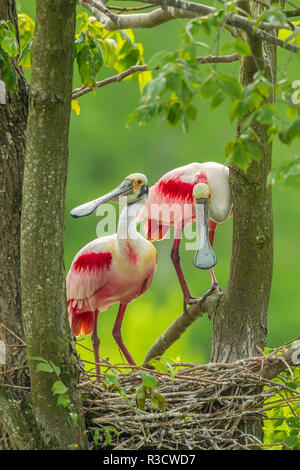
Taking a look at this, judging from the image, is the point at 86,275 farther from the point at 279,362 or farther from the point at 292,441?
the point at 292,441

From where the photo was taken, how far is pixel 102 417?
11.2ft

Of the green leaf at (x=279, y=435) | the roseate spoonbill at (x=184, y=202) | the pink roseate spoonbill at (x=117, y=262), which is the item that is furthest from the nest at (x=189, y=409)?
the pink roseate spoonbill at (x=117, y=262)

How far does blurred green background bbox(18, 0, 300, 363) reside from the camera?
14.2 meters

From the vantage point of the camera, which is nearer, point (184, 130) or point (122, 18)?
point (184, 130)

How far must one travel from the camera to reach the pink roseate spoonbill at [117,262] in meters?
4.71

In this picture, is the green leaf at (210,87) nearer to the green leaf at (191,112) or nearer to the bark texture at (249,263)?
the green leaf at (191,112)

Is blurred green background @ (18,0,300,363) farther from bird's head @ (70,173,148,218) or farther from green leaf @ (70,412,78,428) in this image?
green leaf @ (70,412,78,428)

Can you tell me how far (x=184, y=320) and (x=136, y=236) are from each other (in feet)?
1.83

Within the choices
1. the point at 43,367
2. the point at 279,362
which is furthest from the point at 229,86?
the point at 279,362

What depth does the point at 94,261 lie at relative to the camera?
15.6ft

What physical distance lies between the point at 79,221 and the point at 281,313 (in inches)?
150

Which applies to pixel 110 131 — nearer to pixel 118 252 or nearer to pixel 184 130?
pixel 118 252

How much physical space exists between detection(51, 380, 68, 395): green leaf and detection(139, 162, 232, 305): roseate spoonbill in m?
1.61
